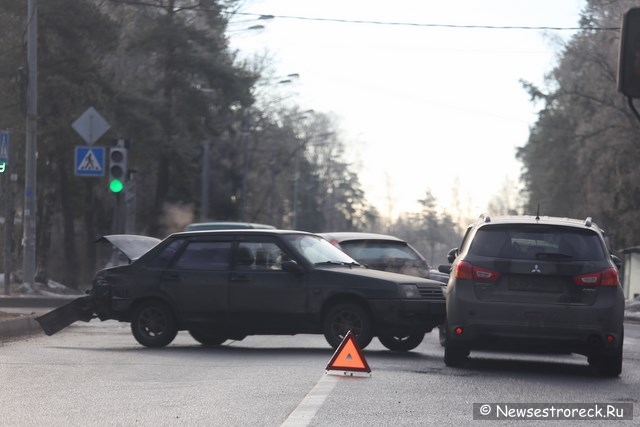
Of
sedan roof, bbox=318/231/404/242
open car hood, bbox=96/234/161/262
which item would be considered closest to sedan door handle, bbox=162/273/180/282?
open car hood, bbox=96/234/161/262

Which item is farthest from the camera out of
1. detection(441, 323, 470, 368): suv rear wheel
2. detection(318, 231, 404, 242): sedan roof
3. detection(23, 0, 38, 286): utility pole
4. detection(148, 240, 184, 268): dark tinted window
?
detection(23, 0, 38, 286): utility pole

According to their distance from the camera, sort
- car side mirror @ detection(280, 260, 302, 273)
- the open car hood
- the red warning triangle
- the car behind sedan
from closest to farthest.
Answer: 1. the red warning triangle
2. car side mirror @ detection(280, 260, 302, 273)
3. the open car hood
4. the car behind sedan

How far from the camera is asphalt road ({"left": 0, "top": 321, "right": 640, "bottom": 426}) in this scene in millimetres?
9148

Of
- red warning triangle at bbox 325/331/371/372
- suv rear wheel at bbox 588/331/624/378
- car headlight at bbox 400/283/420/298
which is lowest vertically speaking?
suv rear wheel at bbox 588/331/624/378

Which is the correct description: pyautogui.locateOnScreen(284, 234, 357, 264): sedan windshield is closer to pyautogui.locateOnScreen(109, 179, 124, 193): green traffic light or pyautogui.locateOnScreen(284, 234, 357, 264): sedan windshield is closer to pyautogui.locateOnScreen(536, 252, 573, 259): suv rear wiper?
pyautogui.locateOnScreen(536, 252, 573, 259): suv rear wiper

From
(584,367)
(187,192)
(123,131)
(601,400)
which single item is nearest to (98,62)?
(123,131)

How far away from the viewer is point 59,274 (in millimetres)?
43750

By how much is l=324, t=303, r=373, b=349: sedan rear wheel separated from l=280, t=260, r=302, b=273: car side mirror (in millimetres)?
667

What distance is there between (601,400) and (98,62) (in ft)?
97.8

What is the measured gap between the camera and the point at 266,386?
36.2 ft

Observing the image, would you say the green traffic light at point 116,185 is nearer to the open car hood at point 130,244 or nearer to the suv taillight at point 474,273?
the open car hood at point 130,244

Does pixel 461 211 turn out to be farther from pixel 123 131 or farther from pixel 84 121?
pixel 84 121

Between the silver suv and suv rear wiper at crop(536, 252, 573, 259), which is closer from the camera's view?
the silver suv

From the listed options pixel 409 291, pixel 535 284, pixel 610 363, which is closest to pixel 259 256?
pixel 409 291
